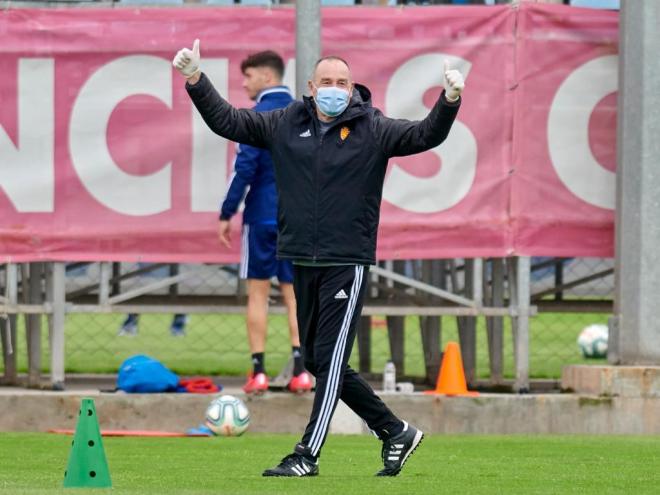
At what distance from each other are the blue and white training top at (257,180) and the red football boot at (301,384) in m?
1.03

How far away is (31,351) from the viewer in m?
12.8

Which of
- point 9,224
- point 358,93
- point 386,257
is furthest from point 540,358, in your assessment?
point 358,93

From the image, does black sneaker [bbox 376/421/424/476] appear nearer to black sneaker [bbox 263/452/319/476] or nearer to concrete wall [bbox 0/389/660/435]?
black sneaker [bbox 263/452/319/476]

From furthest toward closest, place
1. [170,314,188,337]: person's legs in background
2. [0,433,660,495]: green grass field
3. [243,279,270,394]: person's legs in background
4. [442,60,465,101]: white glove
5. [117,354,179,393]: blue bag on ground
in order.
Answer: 1. [170,314,188,337]: person's legs in background
2. [117,354,179,393]: blue bag on ground
3. [243,279,270,394]: person's legs in background
4. [442,60,465,101]: white glove
5. [0,433,660,495]: green grass field

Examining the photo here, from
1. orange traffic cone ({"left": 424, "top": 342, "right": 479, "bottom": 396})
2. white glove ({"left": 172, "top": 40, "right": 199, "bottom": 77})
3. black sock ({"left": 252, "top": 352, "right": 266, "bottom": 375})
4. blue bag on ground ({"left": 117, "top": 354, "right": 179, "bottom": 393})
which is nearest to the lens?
white glove ({"left": 172, "top": 40, "right": 199, "bottom": 77})

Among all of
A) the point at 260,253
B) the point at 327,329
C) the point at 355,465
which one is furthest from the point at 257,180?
the point at 327,329

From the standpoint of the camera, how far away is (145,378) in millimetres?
11859

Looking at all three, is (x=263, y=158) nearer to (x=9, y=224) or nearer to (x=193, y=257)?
(x=193, y=257)

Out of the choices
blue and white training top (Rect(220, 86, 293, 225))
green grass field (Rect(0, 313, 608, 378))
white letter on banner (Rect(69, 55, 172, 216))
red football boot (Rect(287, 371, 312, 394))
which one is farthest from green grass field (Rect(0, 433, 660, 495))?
green grass field (Rect(0, 313, 608, 378))

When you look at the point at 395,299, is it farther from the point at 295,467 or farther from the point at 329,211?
the point at 295,467

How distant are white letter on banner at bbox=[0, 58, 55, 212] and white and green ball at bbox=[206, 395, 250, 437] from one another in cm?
214

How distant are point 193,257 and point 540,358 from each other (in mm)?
7227

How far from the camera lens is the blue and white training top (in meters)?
11.4

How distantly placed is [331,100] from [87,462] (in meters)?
1.97
